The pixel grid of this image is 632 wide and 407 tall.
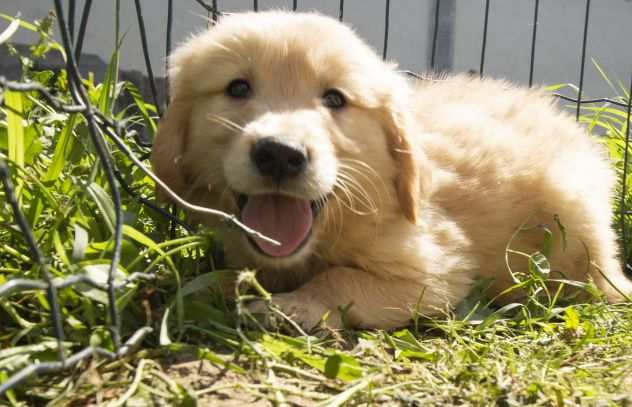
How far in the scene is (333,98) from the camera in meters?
2.48

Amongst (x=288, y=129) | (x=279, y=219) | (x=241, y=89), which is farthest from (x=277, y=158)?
(x=241, y=89)

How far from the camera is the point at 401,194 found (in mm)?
2586

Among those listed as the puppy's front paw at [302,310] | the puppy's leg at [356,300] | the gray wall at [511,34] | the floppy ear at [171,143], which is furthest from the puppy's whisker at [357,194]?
the gray wall at [511,34]

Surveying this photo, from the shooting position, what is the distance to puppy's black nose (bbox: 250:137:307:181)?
6.91 ft

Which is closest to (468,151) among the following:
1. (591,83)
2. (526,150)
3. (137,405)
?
(526,150)

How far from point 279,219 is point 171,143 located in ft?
1.64

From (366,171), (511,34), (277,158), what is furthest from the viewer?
(511,34)

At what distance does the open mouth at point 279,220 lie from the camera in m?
2.32

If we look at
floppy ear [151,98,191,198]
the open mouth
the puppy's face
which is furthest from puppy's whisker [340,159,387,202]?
floppy ear [151,98,191,198]

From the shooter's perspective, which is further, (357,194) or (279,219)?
(357,194)

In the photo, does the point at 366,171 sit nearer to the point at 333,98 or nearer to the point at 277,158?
the point at 333,98

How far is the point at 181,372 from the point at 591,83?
11568mm

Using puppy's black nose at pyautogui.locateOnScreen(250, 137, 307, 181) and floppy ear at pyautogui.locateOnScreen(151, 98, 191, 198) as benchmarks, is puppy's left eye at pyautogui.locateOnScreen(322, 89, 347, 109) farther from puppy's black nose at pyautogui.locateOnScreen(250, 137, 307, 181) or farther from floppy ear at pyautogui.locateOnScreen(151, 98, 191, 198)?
floppy ear at pyautogui.locateOnScreen(151, 98, 191, 198)

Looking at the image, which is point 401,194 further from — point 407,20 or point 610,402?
point 407,20
